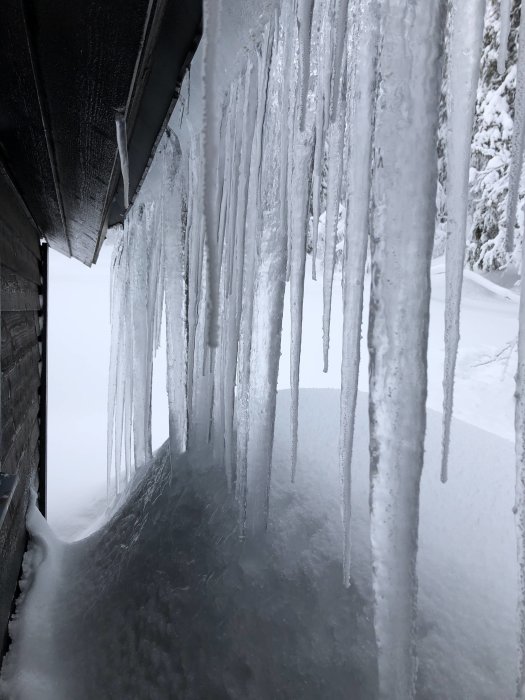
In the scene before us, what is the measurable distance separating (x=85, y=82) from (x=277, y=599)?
59.3 inches

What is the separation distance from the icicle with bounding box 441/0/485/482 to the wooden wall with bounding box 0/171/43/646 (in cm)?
142

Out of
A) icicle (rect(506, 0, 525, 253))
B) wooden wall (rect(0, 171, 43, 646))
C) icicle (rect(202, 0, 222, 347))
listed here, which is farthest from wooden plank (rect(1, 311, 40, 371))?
icicle (rect(506, 0, 525, 253))

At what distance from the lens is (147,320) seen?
3230 mm

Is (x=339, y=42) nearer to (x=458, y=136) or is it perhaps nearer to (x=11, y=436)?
(x=458, y=136)

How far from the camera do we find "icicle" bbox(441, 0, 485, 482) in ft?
2.46

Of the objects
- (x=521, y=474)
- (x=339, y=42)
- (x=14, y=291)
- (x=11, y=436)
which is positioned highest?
(x=339, y=42)

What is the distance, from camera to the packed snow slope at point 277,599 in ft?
4.01

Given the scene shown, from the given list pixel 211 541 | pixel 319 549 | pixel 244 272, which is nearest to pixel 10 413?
pixel 211 541

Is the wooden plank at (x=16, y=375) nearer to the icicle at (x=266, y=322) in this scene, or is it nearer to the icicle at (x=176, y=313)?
the icicle at (x=176, y=313)

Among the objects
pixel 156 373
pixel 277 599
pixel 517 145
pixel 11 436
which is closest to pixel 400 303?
pixel 517 145

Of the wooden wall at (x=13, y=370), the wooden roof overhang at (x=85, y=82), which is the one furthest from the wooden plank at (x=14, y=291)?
the wooden roof overhang at (x=85, y=82)

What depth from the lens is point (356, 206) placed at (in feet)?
3.41

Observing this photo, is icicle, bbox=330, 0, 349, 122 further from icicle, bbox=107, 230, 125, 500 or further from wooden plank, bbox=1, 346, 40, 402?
icicle, bbox=107, 230, 125, 500

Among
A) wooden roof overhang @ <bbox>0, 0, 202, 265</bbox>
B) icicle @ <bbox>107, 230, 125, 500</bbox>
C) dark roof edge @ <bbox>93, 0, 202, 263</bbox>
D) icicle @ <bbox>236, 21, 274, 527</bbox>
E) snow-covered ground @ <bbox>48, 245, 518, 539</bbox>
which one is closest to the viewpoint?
wooden roof overhang @ <bbox>0, 0, 202, 265</bbox>
